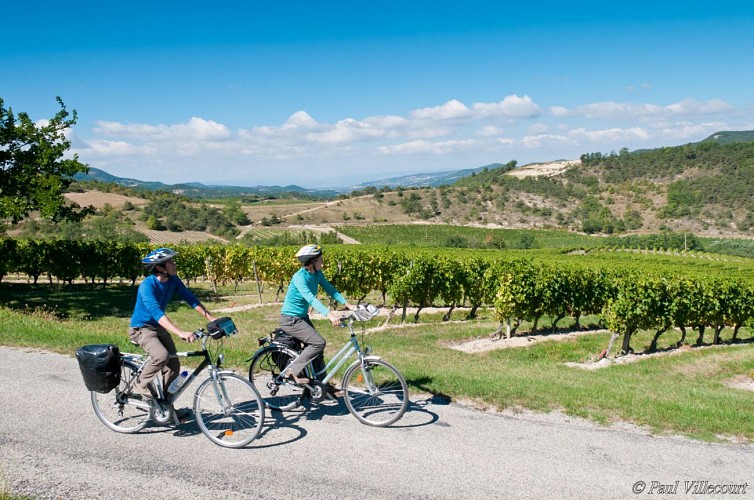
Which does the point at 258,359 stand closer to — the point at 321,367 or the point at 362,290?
the point at 321,367

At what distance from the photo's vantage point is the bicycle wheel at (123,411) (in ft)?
20.3

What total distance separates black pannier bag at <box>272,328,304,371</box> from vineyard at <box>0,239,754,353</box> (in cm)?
1163

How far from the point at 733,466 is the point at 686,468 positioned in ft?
1.77

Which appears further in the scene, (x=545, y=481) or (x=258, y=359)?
(x=258, y=359)

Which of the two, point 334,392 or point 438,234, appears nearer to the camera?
point 334,392

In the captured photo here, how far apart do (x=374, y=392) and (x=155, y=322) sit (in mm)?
2575

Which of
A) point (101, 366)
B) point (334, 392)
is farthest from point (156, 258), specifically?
point (334, 392)

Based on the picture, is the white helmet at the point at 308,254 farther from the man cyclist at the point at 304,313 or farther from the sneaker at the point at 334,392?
the sneaker at the point at 334,392

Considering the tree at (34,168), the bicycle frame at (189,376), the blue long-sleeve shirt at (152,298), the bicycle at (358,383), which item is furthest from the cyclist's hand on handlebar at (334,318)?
the tree at (34,168)

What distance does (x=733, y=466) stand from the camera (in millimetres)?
5492

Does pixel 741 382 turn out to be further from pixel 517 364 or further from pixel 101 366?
pixel 101 366

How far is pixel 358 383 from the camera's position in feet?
21.4

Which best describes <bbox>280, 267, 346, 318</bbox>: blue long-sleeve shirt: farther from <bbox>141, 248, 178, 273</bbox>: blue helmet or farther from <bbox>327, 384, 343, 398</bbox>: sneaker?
<bbox>141, 248, 178, 273</bbox>: blue helmet

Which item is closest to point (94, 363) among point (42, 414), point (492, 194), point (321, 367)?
point (42, 414)
